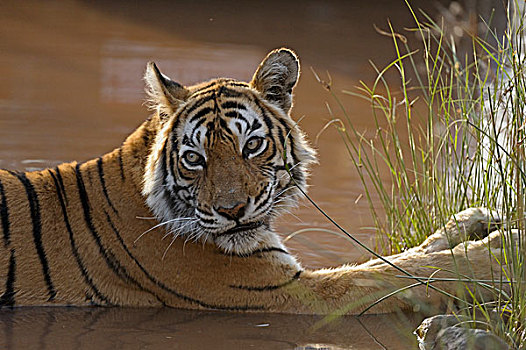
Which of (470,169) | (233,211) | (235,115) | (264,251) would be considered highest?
(235,115)

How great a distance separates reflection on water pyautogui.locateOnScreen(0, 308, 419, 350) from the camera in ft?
9.23

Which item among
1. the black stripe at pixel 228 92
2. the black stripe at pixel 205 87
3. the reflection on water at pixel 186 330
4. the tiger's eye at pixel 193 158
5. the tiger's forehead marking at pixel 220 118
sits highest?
the black stripe at pixel 205 87

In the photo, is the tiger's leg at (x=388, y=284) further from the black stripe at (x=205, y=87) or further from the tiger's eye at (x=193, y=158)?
the black stripe at (x=205, y=87)

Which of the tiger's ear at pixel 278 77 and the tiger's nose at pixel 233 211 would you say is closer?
the tiger's nose at pixel 233 211

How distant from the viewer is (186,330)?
2934 millimetres

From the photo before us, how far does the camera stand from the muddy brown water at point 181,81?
9.55 ft

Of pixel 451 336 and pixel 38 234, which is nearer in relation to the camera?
pixel 451 336

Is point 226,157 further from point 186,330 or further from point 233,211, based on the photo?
point 186,330

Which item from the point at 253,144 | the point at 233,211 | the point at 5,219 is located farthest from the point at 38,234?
the point at 253,144

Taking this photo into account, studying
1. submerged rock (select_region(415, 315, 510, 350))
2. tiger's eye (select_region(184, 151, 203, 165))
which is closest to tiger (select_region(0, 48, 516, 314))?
tiger's eye (select_region(184, 151, 203, 165))

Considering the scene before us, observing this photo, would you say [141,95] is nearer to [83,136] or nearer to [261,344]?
[83,136]

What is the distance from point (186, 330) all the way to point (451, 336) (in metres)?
0.88

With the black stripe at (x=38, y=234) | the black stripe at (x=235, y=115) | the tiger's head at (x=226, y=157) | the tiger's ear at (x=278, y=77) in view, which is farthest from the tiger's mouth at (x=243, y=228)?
the black stripe at (x=38, y=234)

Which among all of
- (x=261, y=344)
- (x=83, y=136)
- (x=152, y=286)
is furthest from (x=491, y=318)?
(x=83, y=136)
